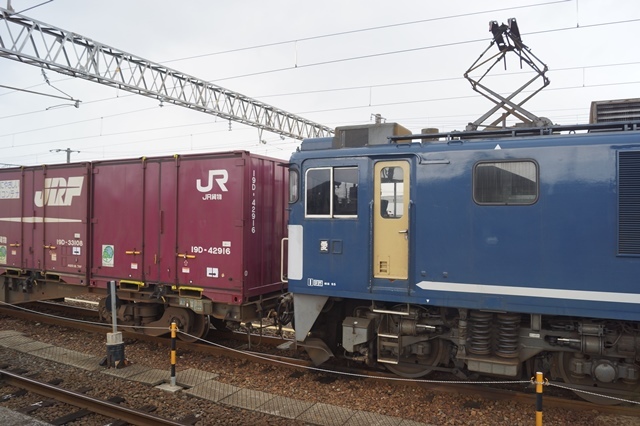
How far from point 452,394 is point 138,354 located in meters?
6.15

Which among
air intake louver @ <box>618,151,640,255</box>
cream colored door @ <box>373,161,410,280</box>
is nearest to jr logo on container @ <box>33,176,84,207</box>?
cream colored door @ <box>373,161,410,280</box>

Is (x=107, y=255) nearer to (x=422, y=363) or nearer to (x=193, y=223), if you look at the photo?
(x=193, y=223)

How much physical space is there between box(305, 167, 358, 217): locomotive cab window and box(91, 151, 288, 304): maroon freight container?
5.34 feet

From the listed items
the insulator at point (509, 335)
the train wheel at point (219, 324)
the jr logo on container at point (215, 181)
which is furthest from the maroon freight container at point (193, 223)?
the insulator at point (509, 335)

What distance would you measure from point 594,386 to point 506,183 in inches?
119

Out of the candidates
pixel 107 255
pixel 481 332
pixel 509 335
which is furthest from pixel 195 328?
pixel 509 335

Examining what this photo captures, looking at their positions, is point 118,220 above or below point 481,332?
above

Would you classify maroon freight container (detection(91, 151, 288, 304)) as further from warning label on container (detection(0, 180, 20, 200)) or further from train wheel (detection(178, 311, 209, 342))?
warning label on container (detection(0, 180, 20, 200))

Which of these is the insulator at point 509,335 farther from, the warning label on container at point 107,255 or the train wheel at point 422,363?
the warning label on container at point 107,255

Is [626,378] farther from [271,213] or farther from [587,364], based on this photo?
[271,213]

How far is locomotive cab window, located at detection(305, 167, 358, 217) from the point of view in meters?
6.91

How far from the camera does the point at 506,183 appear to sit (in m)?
6.00

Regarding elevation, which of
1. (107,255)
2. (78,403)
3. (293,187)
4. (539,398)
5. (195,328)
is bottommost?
(78,403)

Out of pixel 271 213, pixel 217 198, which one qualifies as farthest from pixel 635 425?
pixel 217 198
